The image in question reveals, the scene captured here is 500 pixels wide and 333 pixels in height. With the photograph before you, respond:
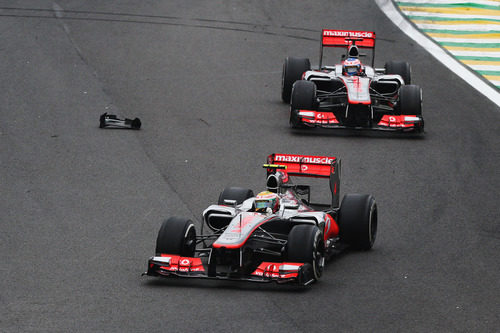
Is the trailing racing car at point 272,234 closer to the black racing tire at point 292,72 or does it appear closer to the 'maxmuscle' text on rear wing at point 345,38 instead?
the black racing tire at point 292,72

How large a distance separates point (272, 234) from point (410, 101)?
7.60 meters

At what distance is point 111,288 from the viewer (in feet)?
35.3

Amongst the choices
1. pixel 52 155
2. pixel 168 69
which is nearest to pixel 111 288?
pixel 52 155

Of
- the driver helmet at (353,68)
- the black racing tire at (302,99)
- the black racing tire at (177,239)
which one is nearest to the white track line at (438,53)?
the driver helmet at (353,68)

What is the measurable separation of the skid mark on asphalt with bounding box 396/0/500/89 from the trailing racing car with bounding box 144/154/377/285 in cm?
1081

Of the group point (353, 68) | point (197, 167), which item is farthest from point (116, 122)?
point (353, 68)

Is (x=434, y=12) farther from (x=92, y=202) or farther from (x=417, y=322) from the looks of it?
(x=417, y=322)

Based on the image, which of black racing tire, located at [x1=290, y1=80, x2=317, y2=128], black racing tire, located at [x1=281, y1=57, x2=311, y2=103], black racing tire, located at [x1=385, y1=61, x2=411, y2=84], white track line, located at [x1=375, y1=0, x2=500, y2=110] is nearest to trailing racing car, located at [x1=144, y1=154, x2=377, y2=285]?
black racing tire, located at [x1=290, y1=80, x2=317, y2=128]

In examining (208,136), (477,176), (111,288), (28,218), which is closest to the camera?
(111,288)

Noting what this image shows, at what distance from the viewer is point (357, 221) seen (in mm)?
12320

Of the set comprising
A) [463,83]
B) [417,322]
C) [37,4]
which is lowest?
[417,322]

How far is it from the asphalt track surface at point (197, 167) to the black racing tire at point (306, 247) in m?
0.25

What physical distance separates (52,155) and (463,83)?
10.6m

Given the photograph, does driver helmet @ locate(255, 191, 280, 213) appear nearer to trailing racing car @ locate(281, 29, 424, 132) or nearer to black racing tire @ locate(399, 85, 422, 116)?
trailing racing car @ locate(281, 29, 424, 132)
